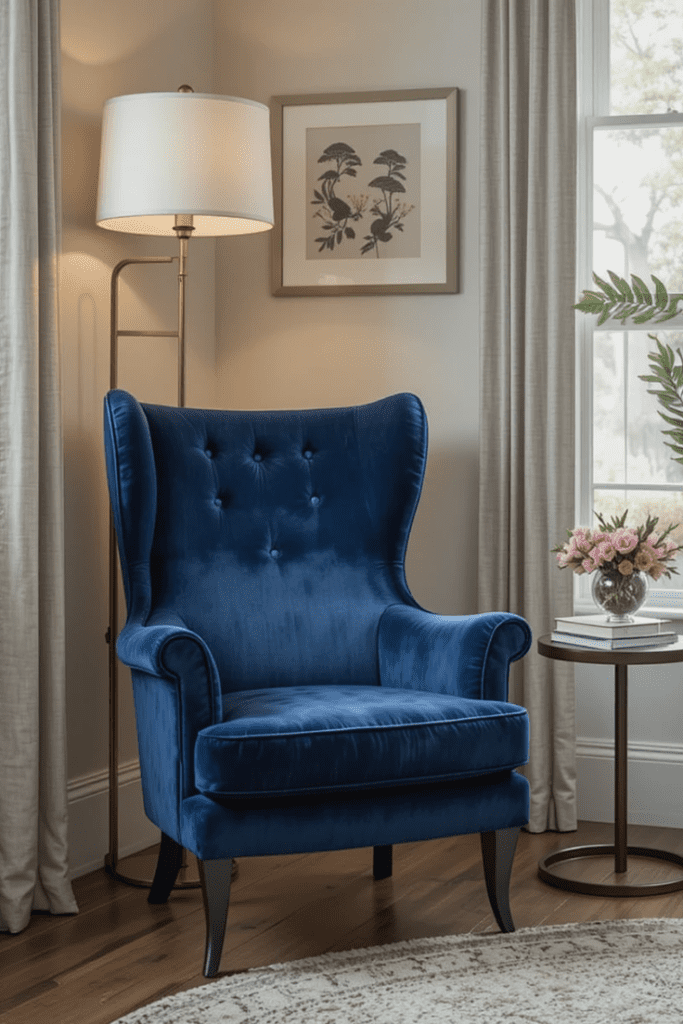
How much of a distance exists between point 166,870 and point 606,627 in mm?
1181

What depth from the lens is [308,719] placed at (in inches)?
97.4

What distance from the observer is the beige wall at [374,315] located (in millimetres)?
3756

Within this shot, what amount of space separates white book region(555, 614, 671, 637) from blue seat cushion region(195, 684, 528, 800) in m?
0.50

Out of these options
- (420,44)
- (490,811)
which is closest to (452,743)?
(490,811)

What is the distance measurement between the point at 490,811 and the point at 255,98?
2377 mm

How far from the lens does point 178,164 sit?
9.82ft

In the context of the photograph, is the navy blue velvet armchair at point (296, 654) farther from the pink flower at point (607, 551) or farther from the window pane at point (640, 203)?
the window pane at point (640, 203)

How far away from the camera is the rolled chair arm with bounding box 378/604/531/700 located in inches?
108

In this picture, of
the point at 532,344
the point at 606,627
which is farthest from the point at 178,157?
the point at 606,627

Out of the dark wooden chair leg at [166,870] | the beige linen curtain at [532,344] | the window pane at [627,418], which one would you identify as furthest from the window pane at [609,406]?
the dark wooden chair leg at [166,870]

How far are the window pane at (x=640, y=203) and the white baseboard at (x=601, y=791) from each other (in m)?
1.36

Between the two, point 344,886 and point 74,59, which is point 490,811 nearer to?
point 344,886

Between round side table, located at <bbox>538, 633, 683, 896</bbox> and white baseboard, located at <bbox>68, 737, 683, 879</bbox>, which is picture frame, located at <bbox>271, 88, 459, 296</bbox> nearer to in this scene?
round side table, located at <bbox>538, 633, 683, 896</bbox>

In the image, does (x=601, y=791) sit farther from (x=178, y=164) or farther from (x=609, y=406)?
(x=178, y=164)
